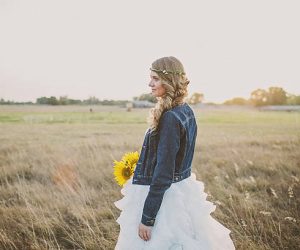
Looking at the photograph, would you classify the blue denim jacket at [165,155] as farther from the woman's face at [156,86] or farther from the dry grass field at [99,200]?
the dry grass field at [99,200]

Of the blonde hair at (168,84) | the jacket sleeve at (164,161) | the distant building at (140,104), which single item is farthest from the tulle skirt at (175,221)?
the distant building at (140,104)

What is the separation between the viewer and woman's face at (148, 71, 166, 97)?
2299mm

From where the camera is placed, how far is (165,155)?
7.08 ft

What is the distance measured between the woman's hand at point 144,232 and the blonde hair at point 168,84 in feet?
1.96

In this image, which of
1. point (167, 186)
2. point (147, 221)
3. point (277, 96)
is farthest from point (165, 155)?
point (277, 96)

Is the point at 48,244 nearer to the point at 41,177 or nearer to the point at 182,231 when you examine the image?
the point at 182,231

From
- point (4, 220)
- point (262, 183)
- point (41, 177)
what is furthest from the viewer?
point (41, 177)

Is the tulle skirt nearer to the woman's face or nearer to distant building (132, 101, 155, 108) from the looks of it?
the woman's face

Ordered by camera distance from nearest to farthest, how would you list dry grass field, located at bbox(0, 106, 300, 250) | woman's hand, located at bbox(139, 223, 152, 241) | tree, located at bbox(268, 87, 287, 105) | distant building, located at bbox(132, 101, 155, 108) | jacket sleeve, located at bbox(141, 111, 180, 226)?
jacket sleeve, located at bbox(141, 111, 180, 226) → woman's hand, located at bbox(139, 223, 152, 241) → dry grass field, located at bbox(0, 106, 300, 250) → distant building, located at bbox(132, 101, 155, 108) → tree, located at bbox(268, 87, 287, 105)

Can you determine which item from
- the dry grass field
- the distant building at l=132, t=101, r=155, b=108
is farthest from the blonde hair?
the distant building at l=132, t=101, r=155, b=108

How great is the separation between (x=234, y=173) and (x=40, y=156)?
4.55m

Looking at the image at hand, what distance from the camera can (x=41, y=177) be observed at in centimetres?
671

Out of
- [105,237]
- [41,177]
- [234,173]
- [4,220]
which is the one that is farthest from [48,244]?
[234,173]

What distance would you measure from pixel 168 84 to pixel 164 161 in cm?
47
